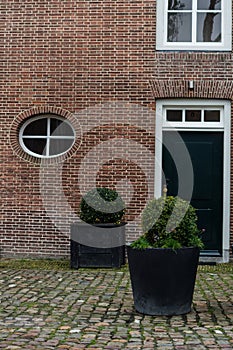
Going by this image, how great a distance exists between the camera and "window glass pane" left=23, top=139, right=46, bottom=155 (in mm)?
10250

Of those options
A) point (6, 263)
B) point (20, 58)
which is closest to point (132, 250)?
point (6, 263)

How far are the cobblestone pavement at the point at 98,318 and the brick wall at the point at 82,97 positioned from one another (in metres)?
2.19

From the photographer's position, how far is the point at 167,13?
1018 cm

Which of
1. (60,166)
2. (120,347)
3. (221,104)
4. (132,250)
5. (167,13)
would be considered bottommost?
(120,347)

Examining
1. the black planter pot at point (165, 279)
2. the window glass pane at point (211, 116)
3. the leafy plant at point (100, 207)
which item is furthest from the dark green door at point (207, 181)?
the black planter pot at point (165, 279)

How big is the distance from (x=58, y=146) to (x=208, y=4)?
385cm

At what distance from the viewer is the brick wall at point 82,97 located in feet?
32.6

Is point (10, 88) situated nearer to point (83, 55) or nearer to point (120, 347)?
point (83, 55)

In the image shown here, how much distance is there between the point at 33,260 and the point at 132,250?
436 centimetres

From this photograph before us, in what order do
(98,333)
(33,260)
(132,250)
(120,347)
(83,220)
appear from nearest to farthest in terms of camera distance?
(120,347) < (98,333) < (132,250) < (83,220) < (33,260)

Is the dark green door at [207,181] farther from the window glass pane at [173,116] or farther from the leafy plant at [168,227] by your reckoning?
the leafy plant at [168,227]

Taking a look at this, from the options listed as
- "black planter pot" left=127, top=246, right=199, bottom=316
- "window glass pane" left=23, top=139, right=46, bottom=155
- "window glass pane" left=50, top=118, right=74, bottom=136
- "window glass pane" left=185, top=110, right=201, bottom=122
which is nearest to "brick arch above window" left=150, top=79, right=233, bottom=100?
"window glass pane" left=185, top=110, right=201, bottom=122

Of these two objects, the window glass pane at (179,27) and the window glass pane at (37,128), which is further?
the window glass pane at (37,128)

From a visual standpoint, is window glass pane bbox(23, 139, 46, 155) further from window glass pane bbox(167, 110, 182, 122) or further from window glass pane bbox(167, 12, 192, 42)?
window glass pane bbox(167, 12, 192, 42)
